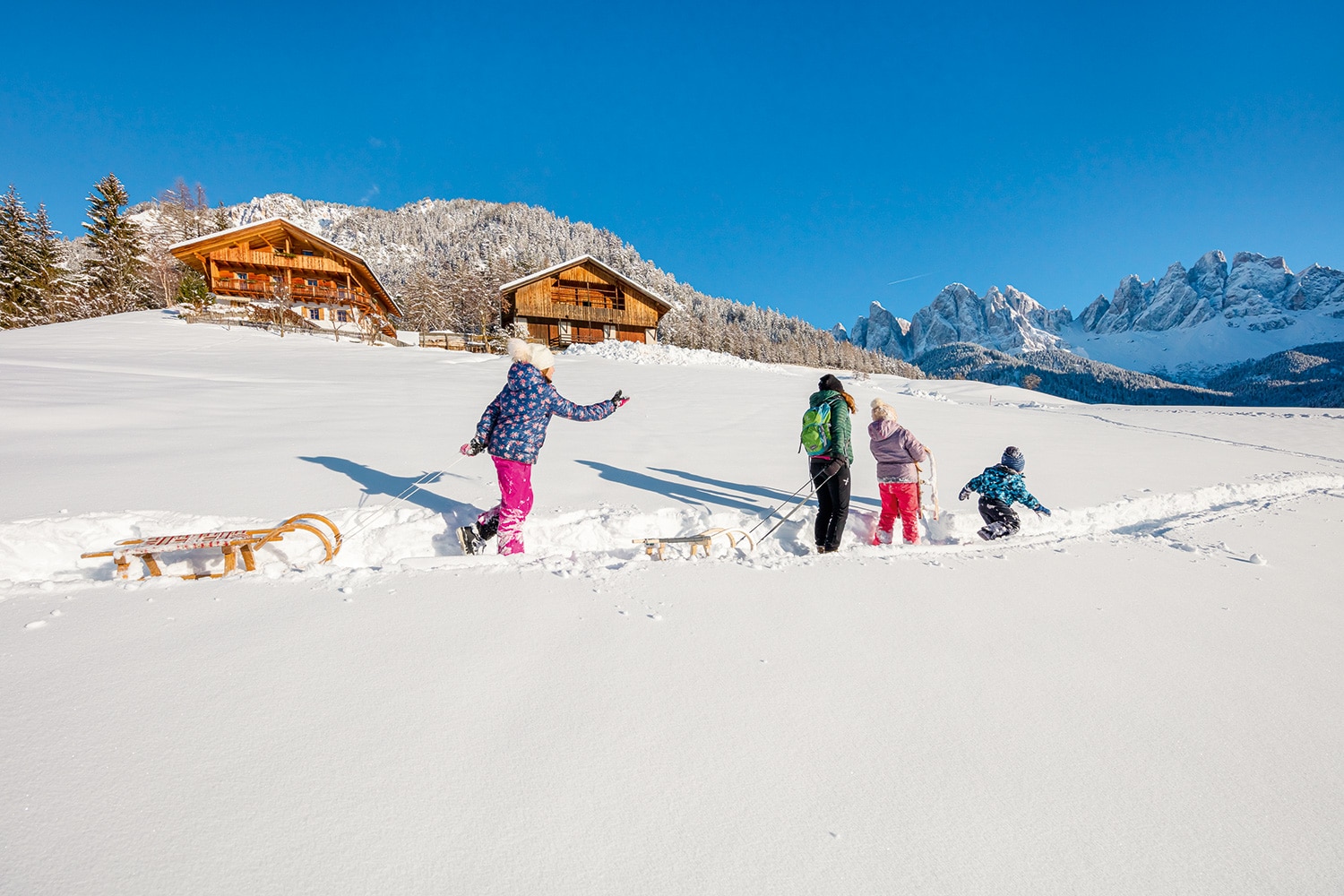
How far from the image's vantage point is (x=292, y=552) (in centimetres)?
452

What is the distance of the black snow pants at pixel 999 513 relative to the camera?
5359mm

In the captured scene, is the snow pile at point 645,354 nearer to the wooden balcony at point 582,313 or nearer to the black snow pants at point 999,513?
the wooden balcony at point 582,313

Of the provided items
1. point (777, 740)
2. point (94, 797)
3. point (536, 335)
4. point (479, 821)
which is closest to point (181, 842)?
point (94, 797)

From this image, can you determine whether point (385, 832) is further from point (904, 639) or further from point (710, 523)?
point (710, 523)

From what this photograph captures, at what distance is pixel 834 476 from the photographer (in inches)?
202

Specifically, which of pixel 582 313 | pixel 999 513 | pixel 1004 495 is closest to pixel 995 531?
pixel 999 513

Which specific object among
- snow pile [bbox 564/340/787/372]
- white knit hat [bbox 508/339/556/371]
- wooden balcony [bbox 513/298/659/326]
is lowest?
white knit hat [bbox 508/339/556/371]

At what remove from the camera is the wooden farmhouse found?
1216 inches

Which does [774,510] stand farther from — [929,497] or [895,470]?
[929,497]

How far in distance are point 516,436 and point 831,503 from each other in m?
3.18

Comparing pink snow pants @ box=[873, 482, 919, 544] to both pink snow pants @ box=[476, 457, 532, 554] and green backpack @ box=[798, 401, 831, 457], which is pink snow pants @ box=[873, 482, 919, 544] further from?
pink snow pants @ box=[476, 457, 532, 554]

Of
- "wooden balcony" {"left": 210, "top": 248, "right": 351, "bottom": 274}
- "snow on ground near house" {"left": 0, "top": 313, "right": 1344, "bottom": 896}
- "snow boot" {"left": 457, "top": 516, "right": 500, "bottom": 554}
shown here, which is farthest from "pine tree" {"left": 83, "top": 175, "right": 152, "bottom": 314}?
"snow boot" {"left": 457, "top": 516, "right": 500, "bottom": 554}

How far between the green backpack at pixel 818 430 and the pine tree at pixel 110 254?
164 feet

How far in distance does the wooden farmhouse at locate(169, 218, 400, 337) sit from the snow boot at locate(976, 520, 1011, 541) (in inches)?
1348
